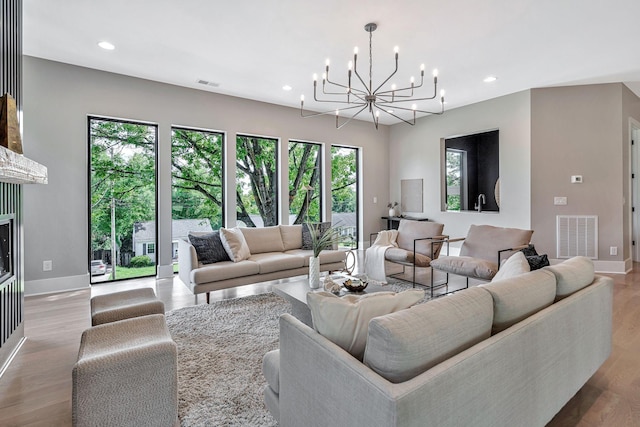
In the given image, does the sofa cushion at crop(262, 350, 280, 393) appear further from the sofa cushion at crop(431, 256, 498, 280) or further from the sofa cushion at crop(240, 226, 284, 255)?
the sofa cushion at crop(240, 226, 284, 255)

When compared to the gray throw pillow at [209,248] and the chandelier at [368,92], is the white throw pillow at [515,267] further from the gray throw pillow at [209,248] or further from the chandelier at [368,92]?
the gray throw pillow at [209,248]

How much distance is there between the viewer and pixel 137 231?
4.89 metres

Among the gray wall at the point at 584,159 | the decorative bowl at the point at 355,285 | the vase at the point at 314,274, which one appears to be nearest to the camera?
the decorative bowl at the point at 355,285

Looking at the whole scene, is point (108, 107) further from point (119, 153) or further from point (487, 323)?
point (487, 323)

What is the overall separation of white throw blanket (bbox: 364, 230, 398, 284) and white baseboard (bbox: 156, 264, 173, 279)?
119 inches

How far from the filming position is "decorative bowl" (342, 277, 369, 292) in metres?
2.81

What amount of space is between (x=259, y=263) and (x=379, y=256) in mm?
1731

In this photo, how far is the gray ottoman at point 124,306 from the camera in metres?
2.19

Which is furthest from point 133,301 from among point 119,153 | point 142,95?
point 142,95

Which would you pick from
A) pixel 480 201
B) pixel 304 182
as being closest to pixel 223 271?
pixel 304 182

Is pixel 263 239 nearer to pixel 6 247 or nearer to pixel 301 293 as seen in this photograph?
pixel 301 293

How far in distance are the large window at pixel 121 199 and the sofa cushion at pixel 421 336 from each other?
4.77 m

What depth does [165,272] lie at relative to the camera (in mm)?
4984

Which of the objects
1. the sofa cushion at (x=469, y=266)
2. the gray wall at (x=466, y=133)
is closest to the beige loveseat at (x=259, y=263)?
the sofa cushion at (x=469, y=266)
